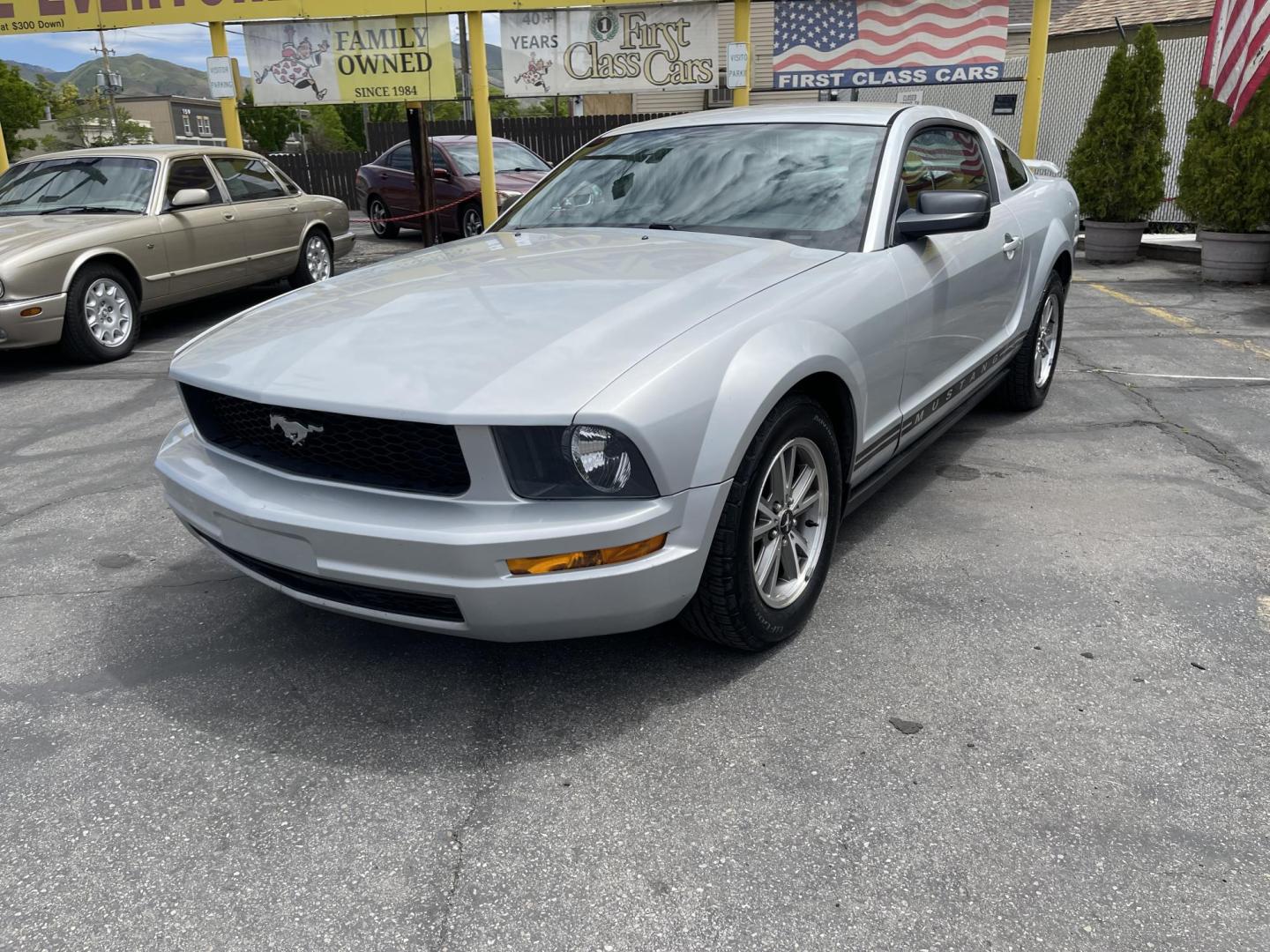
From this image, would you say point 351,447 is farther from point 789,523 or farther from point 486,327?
point 789,523

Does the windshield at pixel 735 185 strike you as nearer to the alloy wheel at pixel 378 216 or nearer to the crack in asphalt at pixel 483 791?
the crack in asphalt at pixel 483 791

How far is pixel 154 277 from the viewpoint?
7809 mm

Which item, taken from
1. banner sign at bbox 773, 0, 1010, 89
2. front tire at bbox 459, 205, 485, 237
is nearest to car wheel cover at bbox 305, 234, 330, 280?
front tire at bbox 459, 205, 485, 237

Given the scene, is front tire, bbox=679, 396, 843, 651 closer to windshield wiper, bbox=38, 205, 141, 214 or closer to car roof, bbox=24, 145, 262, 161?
windshield wiper, bbox=38, 205, 141, 214

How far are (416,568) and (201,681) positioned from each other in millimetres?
1014

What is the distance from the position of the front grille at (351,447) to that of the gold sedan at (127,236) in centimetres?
497

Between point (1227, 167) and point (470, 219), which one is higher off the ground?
point (1227, 167)

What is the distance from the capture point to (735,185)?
381 cm

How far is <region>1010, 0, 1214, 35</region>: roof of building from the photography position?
62.0 ft

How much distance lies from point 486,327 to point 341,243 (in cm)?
837

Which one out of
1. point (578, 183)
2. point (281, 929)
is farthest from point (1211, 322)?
point (281, 929)

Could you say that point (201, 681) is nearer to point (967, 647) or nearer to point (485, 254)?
point (485, 254)

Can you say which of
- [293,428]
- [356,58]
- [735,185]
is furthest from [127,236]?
[293,428]

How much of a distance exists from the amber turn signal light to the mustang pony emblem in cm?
67
